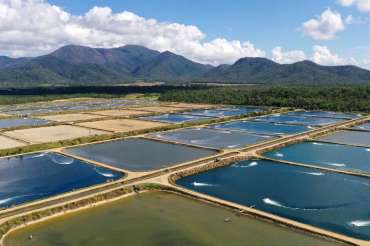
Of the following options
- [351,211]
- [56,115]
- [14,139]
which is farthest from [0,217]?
[56,115]

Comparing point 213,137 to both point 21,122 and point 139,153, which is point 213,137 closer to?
point 139,153

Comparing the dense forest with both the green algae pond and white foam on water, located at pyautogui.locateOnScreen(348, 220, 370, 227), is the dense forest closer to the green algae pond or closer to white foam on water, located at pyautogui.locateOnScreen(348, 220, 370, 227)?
white foam on water, located at pyautogui.locateOnScreen(348, 220, 370, 227)

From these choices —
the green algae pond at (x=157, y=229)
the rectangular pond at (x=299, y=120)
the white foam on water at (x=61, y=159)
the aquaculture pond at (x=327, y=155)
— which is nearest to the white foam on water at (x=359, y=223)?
the green algae pond at (x=157, y=229)

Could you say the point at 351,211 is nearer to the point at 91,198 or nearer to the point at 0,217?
the point at 91,198

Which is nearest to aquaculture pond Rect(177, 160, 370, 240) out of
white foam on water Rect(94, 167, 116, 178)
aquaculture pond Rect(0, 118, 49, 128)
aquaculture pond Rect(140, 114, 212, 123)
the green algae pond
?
the green algae pond

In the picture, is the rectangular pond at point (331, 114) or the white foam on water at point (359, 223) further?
the rectangular pond at point (331, 114)

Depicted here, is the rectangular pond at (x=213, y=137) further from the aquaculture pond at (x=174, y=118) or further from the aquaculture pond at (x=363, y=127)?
the aquaculture pond at (x=363, y=127)
